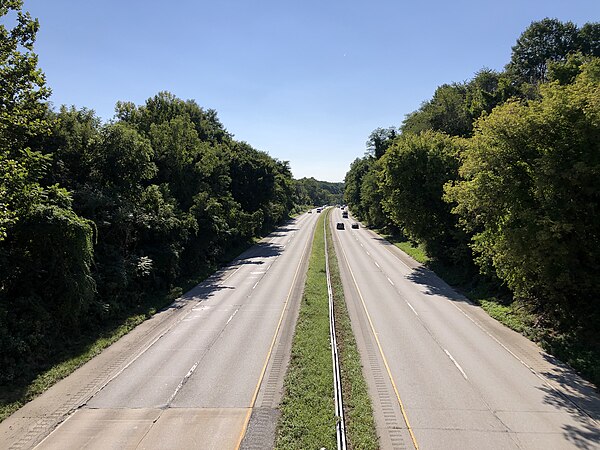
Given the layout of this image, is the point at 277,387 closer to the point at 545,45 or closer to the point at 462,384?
the point at 462,384

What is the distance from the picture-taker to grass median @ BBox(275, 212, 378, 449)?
33.8 feet

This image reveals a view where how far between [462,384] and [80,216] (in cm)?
2058

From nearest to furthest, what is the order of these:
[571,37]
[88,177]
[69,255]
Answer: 1. [69,255]
2. [88,177]
3. [571,37]

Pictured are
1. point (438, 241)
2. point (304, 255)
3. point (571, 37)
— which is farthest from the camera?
point (571, 37)

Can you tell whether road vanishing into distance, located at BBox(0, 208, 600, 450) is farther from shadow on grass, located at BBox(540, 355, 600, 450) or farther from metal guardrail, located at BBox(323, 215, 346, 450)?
metal guardrail, located at BBox(323, 215, 346, 450)

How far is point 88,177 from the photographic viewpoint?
25000 mm

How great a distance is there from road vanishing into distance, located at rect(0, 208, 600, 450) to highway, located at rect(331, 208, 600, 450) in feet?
0.17

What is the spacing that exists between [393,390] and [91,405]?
32.5ft

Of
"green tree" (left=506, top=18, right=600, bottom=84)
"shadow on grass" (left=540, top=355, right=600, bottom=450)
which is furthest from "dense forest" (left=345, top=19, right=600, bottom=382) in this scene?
"green tree" (left=506, top=18, right=600, bottom=84)

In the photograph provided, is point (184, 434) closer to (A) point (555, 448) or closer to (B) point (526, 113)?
(A) point (555, 448)

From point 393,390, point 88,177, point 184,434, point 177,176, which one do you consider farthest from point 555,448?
point 177,176

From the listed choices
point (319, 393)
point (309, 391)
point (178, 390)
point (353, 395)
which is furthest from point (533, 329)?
point (178, 390)

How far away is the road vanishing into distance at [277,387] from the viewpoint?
10711 millimetres

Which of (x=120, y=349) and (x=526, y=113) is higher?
(x=526, y=113)
